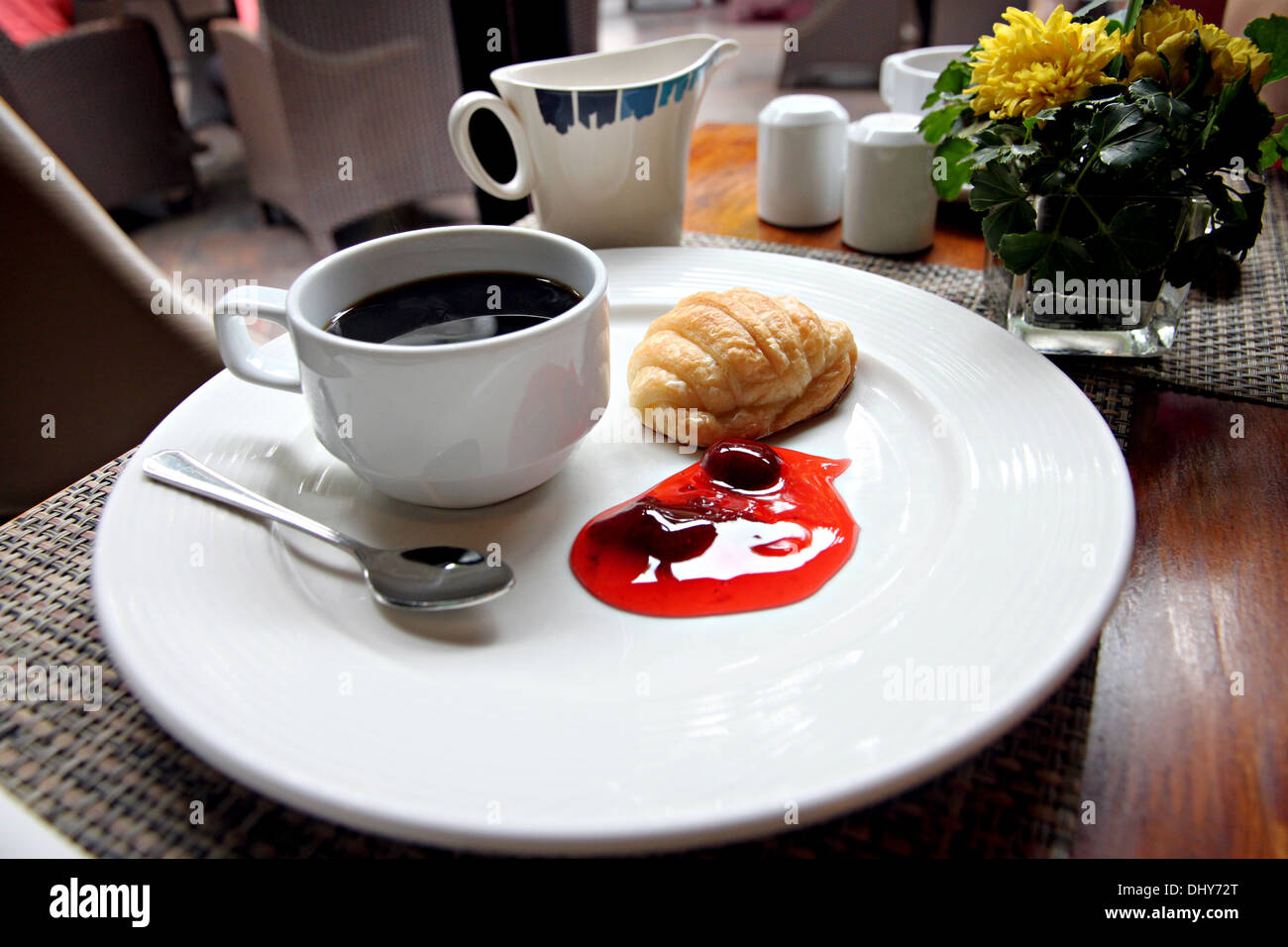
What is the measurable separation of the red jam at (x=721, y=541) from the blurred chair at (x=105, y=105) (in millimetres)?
3595

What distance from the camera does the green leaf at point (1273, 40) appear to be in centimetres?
87

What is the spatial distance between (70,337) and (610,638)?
0.96 m

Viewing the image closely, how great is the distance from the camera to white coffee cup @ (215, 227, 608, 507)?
685 millimetres

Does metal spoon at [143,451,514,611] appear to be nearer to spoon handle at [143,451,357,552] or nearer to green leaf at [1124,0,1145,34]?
spoon handle at [143,451,357,552]

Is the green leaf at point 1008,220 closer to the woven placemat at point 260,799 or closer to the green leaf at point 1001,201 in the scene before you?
the green leaf at point 1001,201

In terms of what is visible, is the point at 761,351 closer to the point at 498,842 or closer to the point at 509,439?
the point at 509,439

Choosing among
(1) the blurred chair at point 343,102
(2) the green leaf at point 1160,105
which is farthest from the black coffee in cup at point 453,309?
(1) the blurred chair at point 343,102

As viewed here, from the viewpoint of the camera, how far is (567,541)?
75 cm

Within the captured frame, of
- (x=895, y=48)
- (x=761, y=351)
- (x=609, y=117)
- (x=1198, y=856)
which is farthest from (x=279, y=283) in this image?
(x=895, y=48)

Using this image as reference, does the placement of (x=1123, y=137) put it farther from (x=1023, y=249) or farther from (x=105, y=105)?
(x=105, y=105)

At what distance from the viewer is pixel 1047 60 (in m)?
0.91

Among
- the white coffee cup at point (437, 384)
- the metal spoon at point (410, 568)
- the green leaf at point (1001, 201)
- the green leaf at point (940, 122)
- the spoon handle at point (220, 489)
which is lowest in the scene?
the metal spoon at point (410, 568)

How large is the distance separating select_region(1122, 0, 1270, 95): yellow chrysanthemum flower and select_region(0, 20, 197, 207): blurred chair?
372 cm
